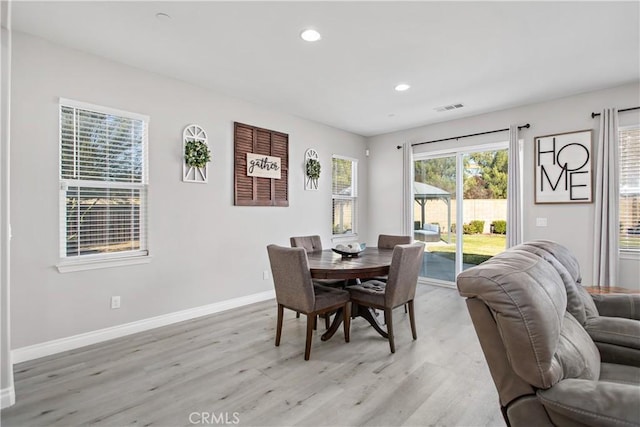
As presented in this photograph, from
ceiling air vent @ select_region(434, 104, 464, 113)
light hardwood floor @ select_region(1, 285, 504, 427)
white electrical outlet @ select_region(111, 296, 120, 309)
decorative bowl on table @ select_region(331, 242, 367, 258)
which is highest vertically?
ceiling air vent @ select_region(434, 104, 464, 113)

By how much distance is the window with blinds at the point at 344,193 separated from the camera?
5.69 metres

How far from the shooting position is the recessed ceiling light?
259cm

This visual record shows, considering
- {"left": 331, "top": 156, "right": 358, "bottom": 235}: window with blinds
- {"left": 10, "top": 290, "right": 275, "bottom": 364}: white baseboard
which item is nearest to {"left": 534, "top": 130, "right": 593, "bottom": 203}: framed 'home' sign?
{"left": 331, "top": 156, "right": 358, "bottom": 235}: window with blinds

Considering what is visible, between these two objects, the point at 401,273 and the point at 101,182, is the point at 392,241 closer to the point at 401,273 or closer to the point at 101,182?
the point at 401,273

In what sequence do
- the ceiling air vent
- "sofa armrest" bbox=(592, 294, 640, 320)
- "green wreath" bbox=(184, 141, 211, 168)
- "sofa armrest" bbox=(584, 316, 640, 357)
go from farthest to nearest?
the ceiling air vent < "green wreath" bbox=(184, 141, 211, 168) < "sofa armrest" bbox=(592, 294, 640, 320) < "sofa armrest" bbox=(584, 316, 640, 357)

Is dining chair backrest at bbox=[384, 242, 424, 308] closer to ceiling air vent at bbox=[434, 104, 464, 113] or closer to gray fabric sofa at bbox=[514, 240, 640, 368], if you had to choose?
gray fabric sofa at bbox=[514, 240, 640, 368]

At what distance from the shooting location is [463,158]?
16.8 feet

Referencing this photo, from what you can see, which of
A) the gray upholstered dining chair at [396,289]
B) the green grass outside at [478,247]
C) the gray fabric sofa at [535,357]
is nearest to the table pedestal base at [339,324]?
the gray upholstered dining chair at [396,289]

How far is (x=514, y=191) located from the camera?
440 centimetres

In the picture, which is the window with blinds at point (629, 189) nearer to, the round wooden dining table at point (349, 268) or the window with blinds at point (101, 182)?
the round wooden dining table at point (349, 268)

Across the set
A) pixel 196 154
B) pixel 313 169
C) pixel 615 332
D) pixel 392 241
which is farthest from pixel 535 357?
pixel 313 169

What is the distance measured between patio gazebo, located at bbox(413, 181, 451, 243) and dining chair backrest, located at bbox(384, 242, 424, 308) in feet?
8.43

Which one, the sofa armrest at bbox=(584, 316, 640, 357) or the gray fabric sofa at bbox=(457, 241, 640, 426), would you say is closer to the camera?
the gray fabric sofa at bbox=(457, 241, 640, 426)

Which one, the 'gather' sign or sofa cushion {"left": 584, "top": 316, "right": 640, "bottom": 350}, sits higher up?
the 'gather' sign
